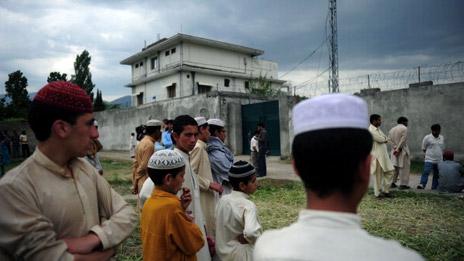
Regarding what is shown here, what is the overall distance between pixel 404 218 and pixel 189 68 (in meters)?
31.5

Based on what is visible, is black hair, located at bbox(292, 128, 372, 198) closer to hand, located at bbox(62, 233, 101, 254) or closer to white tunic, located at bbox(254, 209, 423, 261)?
white tunic, located at bbox(254, 209, 423, 261)

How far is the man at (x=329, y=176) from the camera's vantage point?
1.13 metres

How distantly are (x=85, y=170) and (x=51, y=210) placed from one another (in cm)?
33

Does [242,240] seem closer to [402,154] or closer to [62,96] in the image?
[62,96]

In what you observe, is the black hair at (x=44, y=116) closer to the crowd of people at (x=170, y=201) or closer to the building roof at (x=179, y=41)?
the crowd of people at (x=170, y=201)

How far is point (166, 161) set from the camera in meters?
2.92

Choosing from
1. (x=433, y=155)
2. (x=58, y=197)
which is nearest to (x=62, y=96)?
(x=58, y=197)

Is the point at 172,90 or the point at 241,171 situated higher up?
the point at 172,90

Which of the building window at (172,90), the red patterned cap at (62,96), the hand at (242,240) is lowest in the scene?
the hand at (242,240)

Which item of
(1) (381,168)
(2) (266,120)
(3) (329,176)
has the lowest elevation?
(1) (381,168)

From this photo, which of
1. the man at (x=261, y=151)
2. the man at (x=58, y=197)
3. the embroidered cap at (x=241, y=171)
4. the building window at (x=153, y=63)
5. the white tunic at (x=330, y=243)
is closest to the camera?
the white tunic at (x=330, y=243)

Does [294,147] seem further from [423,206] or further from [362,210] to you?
[423,206]

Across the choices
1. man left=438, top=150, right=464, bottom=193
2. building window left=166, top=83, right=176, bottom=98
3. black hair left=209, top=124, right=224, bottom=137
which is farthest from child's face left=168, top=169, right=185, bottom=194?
building window left=166, top=83, right=176, bottom=98

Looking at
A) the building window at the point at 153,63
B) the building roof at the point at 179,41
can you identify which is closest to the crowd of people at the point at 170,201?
the building roof at the point at 179,41
